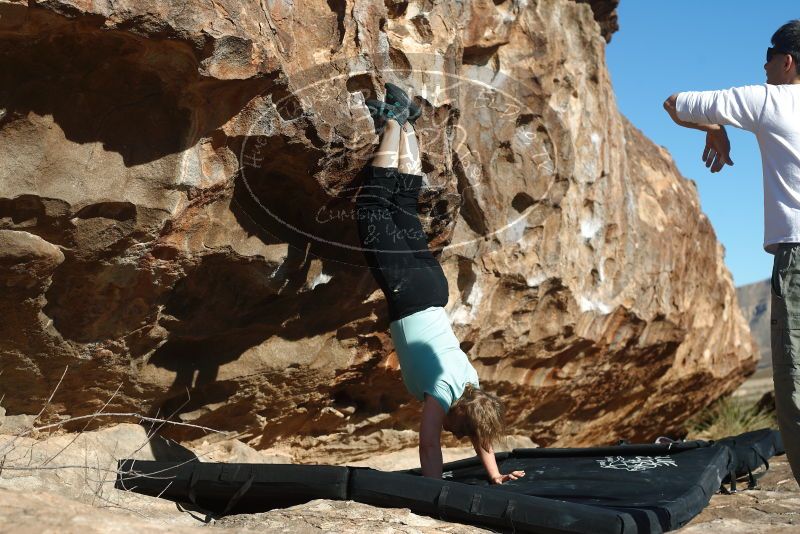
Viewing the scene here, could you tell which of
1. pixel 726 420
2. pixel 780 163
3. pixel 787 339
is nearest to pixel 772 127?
pixel 780 163

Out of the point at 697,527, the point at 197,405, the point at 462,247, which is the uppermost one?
the point at 462,247

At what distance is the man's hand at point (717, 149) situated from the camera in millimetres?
3299

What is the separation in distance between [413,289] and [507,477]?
964 mm

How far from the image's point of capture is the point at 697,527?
3299 millimetres

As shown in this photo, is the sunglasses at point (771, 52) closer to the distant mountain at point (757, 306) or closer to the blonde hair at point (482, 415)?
the blonde hair at point (482, 415)

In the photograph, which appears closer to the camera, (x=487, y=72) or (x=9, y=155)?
(x=9, y=155)

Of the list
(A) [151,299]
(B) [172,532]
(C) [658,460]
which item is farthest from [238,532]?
(C) [658,460]

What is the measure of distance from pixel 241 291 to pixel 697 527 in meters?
2.23

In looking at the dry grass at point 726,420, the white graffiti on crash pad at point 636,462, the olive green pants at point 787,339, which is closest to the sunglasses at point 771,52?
the olive green pants at point 787,339

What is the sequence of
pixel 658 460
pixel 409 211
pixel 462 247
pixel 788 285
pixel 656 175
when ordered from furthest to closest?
pixel 656 175 < pixel 462 247 < pixel 658 460 < pixel 409 211 < pixel 788 285

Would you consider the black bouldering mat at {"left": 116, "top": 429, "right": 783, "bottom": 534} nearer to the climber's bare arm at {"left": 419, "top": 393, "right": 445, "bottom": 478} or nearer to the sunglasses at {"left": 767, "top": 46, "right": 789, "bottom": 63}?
the climber's bare arm at {"left": 419, "top": 393, "right": 445, "bottom": 478}

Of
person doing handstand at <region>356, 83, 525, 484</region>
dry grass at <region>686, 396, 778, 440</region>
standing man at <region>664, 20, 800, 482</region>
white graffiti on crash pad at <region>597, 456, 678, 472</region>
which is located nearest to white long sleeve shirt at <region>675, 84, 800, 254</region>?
standing man at <region>664, 20, 800, 482</region>

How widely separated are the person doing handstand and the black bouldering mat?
1.06ft

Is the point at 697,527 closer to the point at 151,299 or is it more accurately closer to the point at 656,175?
the point at 151,299
